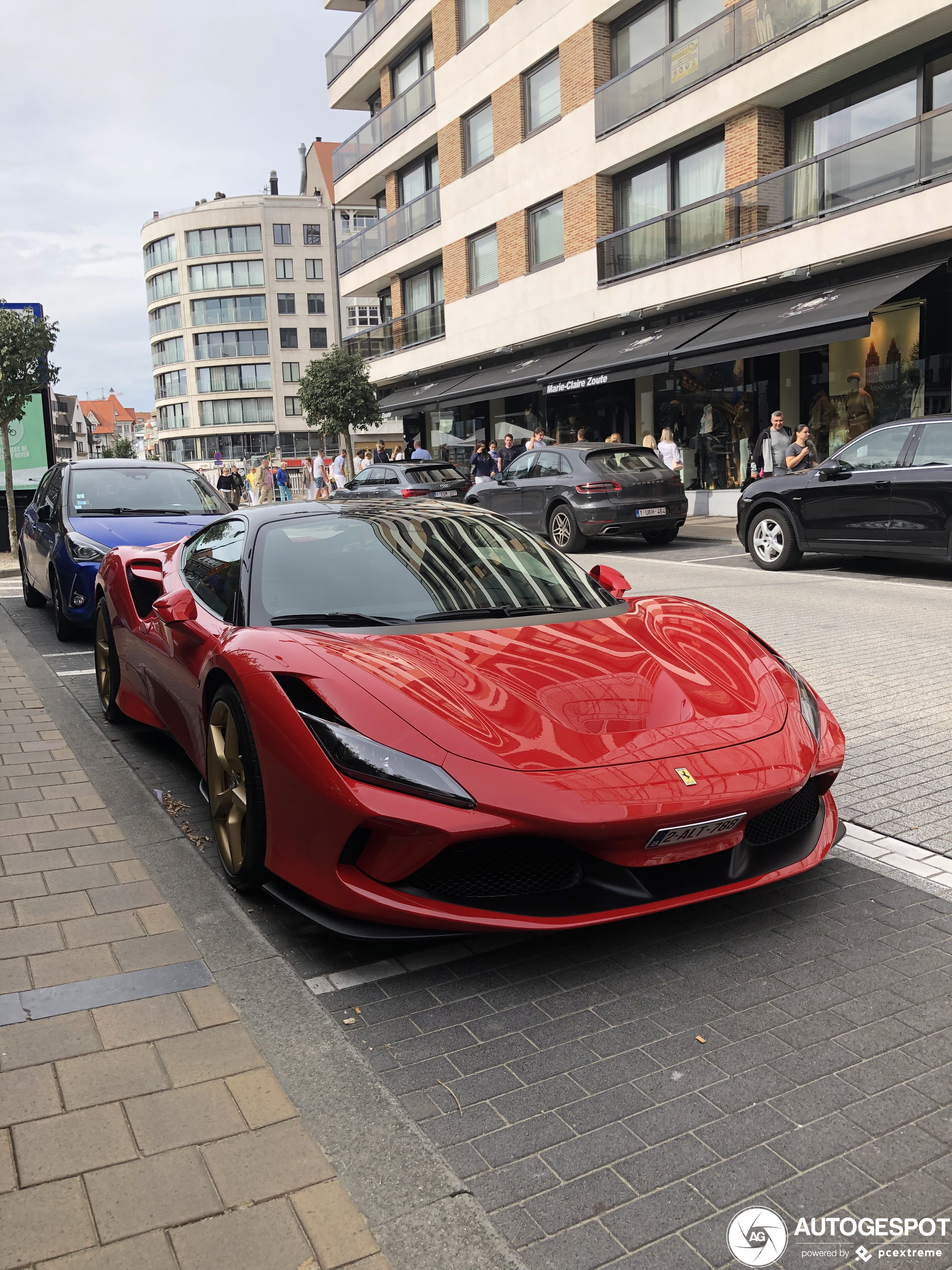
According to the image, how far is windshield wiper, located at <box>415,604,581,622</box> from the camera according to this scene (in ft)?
13.3

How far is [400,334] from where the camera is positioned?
112ft

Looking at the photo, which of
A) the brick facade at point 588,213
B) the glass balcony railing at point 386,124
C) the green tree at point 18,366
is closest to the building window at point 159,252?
the glass balcony railing at point 386,124

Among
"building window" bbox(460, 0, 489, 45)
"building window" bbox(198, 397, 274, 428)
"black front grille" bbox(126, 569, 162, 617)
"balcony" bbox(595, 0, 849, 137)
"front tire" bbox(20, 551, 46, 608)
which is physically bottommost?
"front tire" bbox(20, 551, 46, 608)

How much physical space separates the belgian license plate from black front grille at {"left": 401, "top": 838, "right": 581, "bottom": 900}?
24 cm

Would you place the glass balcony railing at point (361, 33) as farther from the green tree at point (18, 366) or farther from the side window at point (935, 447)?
the side window at point (935, 447)

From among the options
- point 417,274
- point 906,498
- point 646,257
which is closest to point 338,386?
point 417,274

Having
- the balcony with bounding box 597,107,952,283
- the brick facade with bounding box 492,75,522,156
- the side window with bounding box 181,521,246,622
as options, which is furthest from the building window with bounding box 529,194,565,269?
the side window with bounding box 181,521,246,622

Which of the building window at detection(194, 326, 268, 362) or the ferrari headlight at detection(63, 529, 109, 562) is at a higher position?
the building window at detection(194, 326, 268, 362)

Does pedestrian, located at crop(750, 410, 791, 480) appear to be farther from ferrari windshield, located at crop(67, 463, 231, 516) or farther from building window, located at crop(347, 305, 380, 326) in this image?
building window, located at crop(347, 305, 380, 326)

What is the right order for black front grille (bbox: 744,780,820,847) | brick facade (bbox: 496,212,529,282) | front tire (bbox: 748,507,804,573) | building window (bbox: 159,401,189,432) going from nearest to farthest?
black front grille (bbox: 744,780,820,847) < front tire (bbox: 748,507,804,573) < brick facade (bbox: 496,212,529,282) < building window (bbox: 159,401,189,432)

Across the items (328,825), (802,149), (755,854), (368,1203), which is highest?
(802,149)

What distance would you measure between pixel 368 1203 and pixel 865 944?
5.63ft

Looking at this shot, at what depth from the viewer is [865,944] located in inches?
125

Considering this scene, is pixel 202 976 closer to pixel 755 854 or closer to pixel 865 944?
pixel 755 854
